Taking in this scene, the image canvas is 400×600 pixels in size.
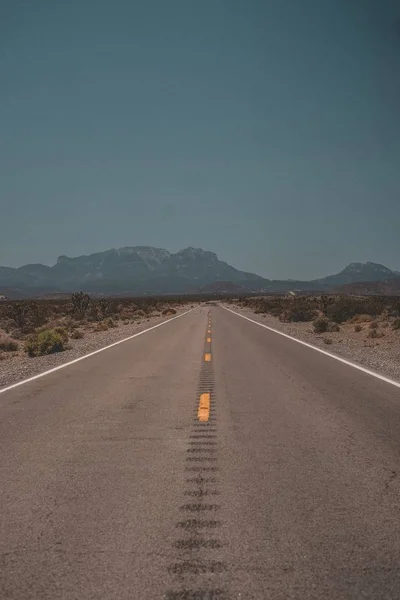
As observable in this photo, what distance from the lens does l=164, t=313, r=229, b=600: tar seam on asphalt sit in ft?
10.2

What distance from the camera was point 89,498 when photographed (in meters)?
4.55

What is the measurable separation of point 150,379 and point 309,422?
15.9 feet

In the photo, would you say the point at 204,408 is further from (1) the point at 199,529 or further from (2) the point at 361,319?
(2) the point at 361,319

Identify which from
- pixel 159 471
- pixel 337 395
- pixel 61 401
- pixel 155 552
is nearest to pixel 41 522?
pixel 155 552

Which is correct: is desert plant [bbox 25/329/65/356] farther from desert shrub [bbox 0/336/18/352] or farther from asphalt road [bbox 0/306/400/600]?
asphalt road [bbox 0/306/400/600]

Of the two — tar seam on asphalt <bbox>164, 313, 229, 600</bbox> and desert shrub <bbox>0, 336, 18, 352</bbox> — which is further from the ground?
tar seam on asphalt <bbox>164, 313, 229, 600</bbox>

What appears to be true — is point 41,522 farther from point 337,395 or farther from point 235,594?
point 337,395

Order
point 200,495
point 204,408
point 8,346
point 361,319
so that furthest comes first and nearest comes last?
point 361,319, point 8,346, point 204,408, point 200,495

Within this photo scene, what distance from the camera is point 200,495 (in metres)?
4.60

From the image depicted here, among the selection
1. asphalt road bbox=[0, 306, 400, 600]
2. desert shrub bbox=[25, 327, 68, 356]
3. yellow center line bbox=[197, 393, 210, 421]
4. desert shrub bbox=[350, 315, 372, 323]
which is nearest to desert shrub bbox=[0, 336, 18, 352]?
desert shrub bbox=[25, 327, 68, 356]

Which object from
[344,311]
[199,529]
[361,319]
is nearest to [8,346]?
[199,529]

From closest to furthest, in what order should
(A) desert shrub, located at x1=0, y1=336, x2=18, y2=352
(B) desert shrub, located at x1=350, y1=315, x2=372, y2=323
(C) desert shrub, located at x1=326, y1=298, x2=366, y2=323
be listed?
(A) desert shrub, located at x1=0, y1=336, x2=18, y2=352 < (B) desert shrub, located at x1=350, y1=315, x2=372, y2=323 < (C) desert shrub, located at x1=326, y1=298, x2=366, y2=323

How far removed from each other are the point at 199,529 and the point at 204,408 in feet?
14.4

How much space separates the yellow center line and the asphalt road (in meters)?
0.02
